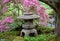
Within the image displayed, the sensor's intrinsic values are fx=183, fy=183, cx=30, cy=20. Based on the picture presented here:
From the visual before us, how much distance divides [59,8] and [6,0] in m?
1.53

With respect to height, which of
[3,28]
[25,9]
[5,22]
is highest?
[25,9]

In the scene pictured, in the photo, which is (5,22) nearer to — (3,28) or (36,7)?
(3,28)

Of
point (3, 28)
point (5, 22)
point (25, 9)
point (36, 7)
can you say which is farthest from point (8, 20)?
point (36, 7)

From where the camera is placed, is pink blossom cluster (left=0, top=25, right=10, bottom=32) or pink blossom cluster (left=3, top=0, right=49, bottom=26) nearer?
pink blossom cluster (left=3, top=0, right=49, bottom=26)

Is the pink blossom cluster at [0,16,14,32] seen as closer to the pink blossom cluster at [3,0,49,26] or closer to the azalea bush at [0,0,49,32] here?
the azalea bush at [0,0,49,32]

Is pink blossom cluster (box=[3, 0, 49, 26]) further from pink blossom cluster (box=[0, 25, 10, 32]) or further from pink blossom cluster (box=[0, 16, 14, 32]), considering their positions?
pink blossom cluster (box=[0, 25, 10, 32])

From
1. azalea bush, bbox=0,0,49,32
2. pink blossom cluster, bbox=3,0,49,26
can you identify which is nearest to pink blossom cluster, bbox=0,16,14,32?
azalea bush, bbox=0,0,49,32

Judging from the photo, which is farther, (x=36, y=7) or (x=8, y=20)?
(x=8, y=20)

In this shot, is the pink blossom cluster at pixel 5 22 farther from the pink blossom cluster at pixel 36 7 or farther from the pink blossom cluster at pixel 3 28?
the pink blossom cluster at pixel 36 7

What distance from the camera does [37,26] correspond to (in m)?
5.36

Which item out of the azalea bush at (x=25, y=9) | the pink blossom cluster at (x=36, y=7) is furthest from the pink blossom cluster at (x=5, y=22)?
the pink blossom cluster at (x=36, y=7)

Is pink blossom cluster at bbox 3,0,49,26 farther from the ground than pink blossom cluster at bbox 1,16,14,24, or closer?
farther from the ground

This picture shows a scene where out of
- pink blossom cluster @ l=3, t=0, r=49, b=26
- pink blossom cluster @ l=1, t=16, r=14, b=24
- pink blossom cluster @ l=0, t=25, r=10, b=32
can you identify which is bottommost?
pink blossom cluster @ l=0, t=25, r=10, b=32

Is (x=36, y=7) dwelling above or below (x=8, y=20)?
above
